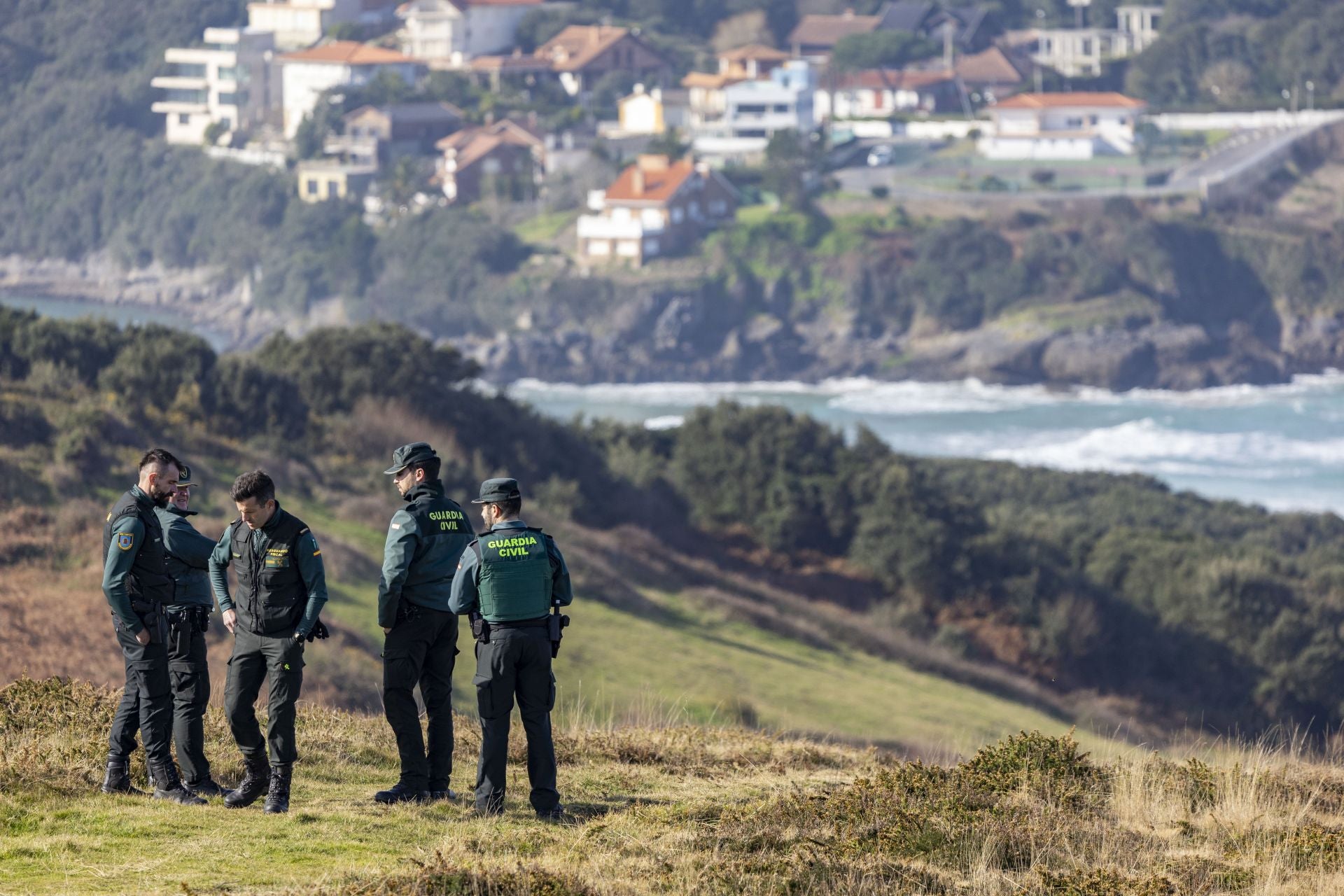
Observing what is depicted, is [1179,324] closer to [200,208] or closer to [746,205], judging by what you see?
[746,205]

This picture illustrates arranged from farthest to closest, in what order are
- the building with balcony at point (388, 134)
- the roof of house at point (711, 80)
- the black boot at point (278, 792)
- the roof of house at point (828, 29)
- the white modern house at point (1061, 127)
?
the roof of house at point (828, 29), the roof of house at point (711, 80), the building with balcony at point (388, 134), the white modern house at point (1061, 127), the black boot at point (278, 792)

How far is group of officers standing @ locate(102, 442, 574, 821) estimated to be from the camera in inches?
352

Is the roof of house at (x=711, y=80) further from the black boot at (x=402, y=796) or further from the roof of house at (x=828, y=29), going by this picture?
the black boot at (x=402, y=796)

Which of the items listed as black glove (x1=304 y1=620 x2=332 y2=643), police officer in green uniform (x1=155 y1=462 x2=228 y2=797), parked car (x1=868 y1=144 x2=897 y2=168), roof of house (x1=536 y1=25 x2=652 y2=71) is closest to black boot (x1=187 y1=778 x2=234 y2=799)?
police officer in green uniform (x1=155 y1=462 x2=228 y2=797)

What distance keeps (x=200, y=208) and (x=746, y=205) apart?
45.6 m

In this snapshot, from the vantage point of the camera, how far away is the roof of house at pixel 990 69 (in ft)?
483

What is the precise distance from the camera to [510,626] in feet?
29.7

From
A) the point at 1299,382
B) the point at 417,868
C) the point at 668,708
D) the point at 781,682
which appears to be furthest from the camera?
the point at 1299,382

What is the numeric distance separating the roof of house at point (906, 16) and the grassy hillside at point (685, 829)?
154m

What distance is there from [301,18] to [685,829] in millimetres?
162289

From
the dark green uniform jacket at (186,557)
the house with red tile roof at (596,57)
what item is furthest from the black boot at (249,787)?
the house with red tile roof at (596,57)

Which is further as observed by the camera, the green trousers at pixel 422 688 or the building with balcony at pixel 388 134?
the building with balcony at pixel 388 134

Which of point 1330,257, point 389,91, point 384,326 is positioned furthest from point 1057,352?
point 384,326

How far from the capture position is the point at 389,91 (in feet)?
463
